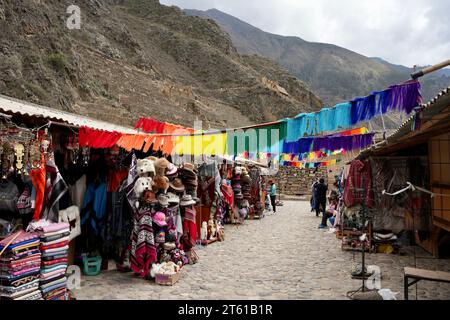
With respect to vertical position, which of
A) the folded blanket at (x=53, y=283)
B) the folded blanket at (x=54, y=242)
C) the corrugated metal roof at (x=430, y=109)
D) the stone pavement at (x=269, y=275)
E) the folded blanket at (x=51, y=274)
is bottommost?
the stone pavement at (x=269, y=275)

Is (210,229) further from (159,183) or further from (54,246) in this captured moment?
(54,246)

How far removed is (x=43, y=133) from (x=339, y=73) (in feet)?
421

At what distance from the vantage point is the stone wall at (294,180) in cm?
2642

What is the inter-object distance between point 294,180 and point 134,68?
80.7 ft

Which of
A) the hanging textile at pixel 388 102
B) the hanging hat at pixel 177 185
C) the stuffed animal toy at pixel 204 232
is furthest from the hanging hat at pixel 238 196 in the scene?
the hanging textile at pixel 388 102

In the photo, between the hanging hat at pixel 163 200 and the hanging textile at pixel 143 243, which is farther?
the hanging hat at pixel 163 200

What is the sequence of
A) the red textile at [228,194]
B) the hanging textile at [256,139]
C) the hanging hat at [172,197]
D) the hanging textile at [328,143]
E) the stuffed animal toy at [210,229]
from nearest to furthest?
the hanging textile at [256,139], the hanging hat at [172,197], the hanging textile at [328,143], the stuffed animal toy at [210,229], the red textile at [228,194]

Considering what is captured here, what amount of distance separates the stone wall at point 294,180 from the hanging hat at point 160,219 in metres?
21.1

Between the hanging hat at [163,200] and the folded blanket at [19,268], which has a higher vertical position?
the hanging hat at [163,200]

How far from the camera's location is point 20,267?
3.74 metres

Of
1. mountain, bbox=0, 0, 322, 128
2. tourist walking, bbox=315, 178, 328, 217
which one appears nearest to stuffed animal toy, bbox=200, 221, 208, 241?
tourist walking, bbox=315, 178, 328, 217

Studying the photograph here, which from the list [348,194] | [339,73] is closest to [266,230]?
[348,194]

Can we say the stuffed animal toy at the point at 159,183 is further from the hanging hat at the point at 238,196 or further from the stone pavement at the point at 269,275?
the hanging hat at the point at 238,196

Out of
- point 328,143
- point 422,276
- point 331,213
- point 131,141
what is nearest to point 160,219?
point 131,141
